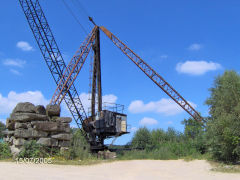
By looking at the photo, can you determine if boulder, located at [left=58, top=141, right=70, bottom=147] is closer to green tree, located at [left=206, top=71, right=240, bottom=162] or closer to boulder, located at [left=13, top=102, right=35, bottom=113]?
boulder, located at [left=13, top=102, right=35, bottom=113]

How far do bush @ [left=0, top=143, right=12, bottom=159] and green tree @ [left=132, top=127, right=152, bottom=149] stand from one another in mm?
14897

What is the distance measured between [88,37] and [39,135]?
20354 millimetres

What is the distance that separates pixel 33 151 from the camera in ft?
44.8

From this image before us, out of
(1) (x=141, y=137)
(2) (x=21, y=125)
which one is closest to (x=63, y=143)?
(2) (x=21, y=125)

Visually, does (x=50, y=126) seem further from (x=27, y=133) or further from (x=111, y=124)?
(x=111, y=124)

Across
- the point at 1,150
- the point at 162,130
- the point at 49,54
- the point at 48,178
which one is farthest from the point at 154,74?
the point at 48,178

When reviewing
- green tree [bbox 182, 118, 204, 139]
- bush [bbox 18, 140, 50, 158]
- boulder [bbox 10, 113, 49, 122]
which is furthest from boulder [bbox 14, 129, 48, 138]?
green tree [bbox 182, 118, 204, 139]

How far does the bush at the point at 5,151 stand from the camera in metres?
14.5

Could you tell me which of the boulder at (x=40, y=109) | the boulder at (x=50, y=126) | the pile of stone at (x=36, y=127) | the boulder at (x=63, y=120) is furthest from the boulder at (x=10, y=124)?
the boulder at (x=63, y=120)

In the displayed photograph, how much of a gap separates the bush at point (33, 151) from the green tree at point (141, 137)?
48.2 feet

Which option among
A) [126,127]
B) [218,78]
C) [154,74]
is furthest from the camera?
[154,74]

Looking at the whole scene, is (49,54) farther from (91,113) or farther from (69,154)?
(69,154)

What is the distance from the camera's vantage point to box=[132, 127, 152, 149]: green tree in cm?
2752

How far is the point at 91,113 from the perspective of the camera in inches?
1107
